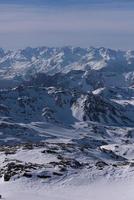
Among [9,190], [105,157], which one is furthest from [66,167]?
[105,157]

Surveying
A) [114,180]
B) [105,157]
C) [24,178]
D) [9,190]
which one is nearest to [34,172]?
[24,178]

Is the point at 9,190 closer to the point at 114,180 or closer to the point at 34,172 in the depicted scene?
the point at 34,172

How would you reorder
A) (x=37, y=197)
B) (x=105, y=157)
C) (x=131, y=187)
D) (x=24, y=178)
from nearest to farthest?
1. (x=37, y=197)
2. (x=131, y=187)
3. (x=24, y=178)
4. (x=105, y=157)

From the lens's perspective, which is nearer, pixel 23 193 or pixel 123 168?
pixel 23 193

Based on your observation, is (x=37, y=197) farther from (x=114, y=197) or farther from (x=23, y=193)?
(x=114, y=197)

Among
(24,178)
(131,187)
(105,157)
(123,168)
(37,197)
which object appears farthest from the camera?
(105,157)

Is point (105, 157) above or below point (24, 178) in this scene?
below
